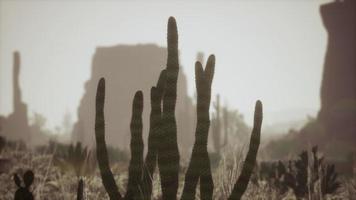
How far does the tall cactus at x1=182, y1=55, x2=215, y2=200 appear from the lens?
3719mm

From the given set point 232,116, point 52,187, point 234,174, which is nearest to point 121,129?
point 232,116

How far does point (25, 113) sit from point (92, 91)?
18.0 meters

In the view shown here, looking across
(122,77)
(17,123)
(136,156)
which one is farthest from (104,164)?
(122,77)

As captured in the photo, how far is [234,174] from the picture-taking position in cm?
453

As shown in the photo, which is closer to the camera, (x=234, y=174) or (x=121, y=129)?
(x=234, y=174)

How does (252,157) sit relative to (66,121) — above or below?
below

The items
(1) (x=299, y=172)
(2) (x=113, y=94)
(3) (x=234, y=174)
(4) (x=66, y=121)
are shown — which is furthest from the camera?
(4) (x=66, y=121)

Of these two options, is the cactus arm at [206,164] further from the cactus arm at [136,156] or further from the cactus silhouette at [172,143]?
the cactus arm at [136,156]

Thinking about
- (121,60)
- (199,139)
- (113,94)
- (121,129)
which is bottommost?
(199,139)

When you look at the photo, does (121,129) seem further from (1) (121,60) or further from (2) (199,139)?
(2) (199,139)

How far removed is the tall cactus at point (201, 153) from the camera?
12.2ft

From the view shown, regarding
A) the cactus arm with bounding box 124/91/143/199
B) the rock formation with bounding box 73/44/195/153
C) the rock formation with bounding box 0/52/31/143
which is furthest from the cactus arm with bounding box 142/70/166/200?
the rock formation with bounding box 73/44/195/153

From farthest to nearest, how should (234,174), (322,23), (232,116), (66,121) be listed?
(66,121) < (232,116) < (322,23) < (234,174)

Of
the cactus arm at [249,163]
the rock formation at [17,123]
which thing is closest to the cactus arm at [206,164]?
the cactus arm at [249,163]
